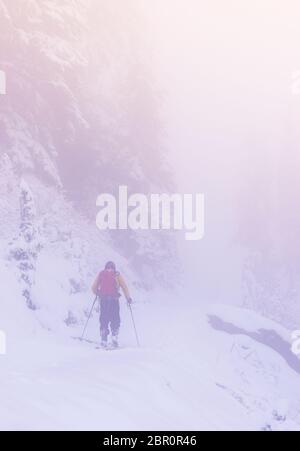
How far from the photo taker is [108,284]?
14.8 m

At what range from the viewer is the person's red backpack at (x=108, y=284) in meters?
14.8

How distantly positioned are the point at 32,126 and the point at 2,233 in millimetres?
6817

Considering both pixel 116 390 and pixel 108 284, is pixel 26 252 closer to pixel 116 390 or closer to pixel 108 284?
pixel 108 284

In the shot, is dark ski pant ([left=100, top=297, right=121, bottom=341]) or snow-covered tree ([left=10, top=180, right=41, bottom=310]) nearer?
dark ski pant ([left=100, top=297, right=121, bottom=341])

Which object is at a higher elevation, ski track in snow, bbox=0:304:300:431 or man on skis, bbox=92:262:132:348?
man on skis, bbox=92:262:132:348

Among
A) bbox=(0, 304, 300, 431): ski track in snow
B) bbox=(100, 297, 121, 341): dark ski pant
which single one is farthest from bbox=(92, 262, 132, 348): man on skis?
bbox=(0, 304, 300, 431): ski track in snow

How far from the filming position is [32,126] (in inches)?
982

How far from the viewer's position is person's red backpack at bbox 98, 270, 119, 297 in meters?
14.8

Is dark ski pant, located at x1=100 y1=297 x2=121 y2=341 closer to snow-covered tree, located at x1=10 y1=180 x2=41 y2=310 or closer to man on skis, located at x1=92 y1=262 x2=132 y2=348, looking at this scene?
man on skis, located at x1=92 y1=262 x2=132 y2=348

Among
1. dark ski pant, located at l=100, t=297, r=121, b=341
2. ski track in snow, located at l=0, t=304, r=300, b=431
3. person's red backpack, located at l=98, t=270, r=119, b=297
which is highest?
person's red backpack, located at l=98, t=270, r=119, b=297

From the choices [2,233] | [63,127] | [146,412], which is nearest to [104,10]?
[63,127]

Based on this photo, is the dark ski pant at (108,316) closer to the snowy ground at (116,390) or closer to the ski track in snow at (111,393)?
the ski track in snow at (111,393)

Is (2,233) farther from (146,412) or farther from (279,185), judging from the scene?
(279,185)

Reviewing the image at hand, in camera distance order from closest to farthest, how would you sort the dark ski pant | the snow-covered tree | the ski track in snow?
the ski track in snow, the dark ski pant, the snow-covered tree
